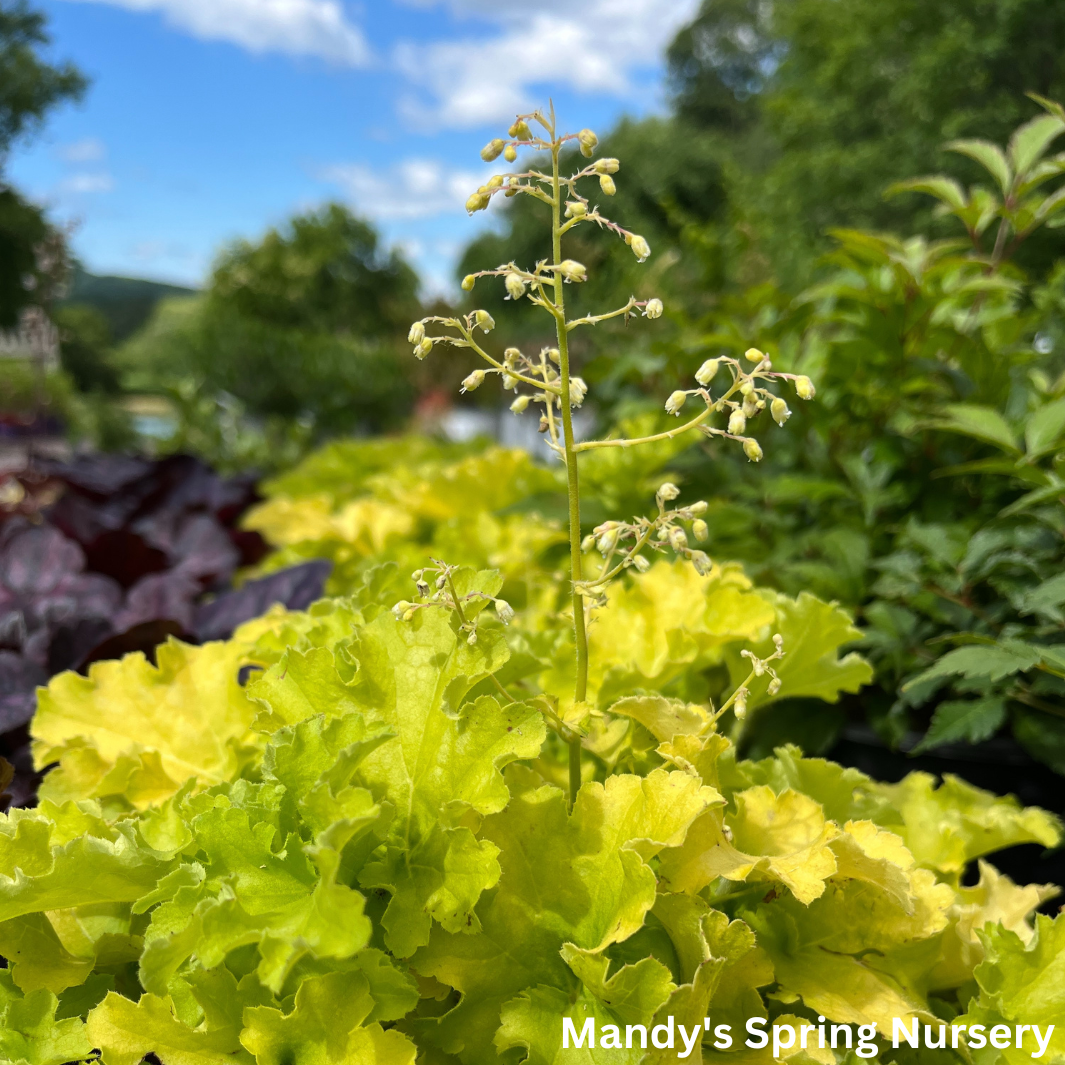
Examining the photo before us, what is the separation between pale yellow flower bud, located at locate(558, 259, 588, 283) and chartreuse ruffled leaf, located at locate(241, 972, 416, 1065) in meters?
0.65

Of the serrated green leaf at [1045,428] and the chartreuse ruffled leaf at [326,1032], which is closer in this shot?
the chartreuse ruffled leaf at [326,1032]

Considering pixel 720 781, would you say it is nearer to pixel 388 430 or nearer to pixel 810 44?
pixel 388 430

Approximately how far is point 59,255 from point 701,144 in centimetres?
3484

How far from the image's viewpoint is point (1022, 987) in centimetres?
89

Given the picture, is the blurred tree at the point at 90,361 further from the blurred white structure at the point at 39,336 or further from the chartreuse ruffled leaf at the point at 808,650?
the chartreuse ruffled leaf at the point at 808,650

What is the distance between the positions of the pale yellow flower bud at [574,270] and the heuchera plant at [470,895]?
34 mm

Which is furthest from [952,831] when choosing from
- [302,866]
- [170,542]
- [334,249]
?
[334,249]

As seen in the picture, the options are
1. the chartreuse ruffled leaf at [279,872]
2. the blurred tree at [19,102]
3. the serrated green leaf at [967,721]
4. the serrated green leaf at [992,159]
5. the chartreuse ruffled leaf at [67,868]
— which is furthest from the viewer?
the blurred tree at [19,102]

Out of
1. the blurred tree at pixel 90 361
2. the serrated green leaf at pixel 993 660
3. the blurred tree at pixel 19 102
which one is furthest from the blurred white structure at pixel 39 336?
the blurred tree at pixel 90 361

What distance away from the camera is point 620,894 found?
0.80m

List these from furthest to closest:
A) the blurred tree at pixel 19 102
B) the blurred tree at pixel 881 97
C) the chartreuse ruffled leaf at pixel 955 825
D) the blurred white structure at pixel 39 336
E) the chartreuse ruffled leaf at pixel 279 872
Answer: the blurred tree at pixel 19 102, the blurred tree at pixel 881 97, the blurred white structure at pixel 39 336, the chartreuse ruffled leaf at pixel 955 825, the chartreuse ruffled leaf at pixel 279 872

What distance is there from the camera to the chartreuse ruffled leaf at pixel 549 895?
79 cm

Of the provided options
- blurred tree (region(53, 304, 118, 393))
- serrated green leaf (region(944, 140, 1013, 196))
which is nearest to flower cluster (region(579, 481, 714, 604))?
serrated green leaf (region(944, 140, 1013, 196))

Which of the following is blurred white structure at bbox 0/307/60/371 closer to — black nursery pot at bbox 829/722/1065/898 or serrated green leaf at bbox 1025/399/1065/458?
black nursery pot at bbox 829/722/1065/898
